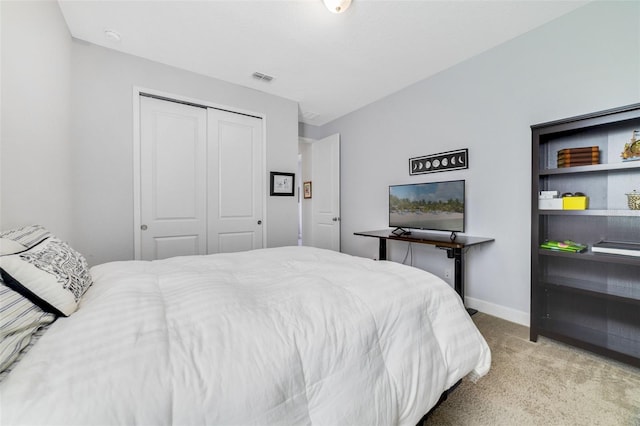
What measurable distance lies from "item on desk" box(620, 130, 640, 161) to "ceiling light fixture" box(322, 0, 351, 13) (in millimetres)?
2225

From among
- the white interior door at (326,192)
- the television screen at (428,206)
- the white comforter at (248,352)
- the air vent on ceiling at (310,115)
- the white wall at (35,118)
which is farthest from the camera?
the white interior door at (326,192)

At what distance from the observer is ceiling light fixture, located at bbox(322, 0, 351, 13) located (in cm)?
190

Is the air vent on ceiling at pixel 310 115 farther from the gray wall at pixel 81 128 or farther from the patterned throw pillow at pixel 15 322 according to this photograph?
the patterned throw pillow at pixel 15 322

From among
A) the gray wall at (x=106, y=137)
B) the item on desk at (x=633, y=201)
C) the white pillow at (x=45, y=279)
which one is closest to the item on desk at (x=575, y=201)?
the item on desk at (x=633, y=201)

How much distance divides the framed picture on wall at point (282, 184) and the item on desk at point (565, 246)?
2.86 metres

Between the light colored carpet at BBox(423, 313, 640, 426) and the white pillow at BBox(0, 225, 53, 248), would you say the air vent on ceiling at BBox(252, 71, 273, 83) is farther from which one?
the light colored carpet at BBox(423, 313, 640, 426)

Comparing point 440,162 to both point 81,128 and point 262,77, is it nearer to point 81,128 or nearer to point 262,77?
point 262,77

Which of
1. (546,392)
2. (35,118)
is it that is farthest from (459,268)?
(35,118)

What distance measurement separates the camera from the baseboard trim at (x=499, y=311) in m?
2.40

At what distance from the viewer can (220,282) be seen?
1.16 m

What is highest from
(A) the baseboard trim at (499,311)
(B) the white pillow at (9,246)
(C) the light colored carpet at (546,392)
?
(B) the white pillow at (9,246)

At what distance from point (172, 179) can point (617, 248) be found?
12.9 feet

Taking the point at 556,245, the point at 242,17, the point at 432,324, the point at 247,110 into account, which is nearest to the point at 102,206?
the point at 247,110

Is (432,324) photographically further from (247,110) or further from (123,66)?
(123,66)
